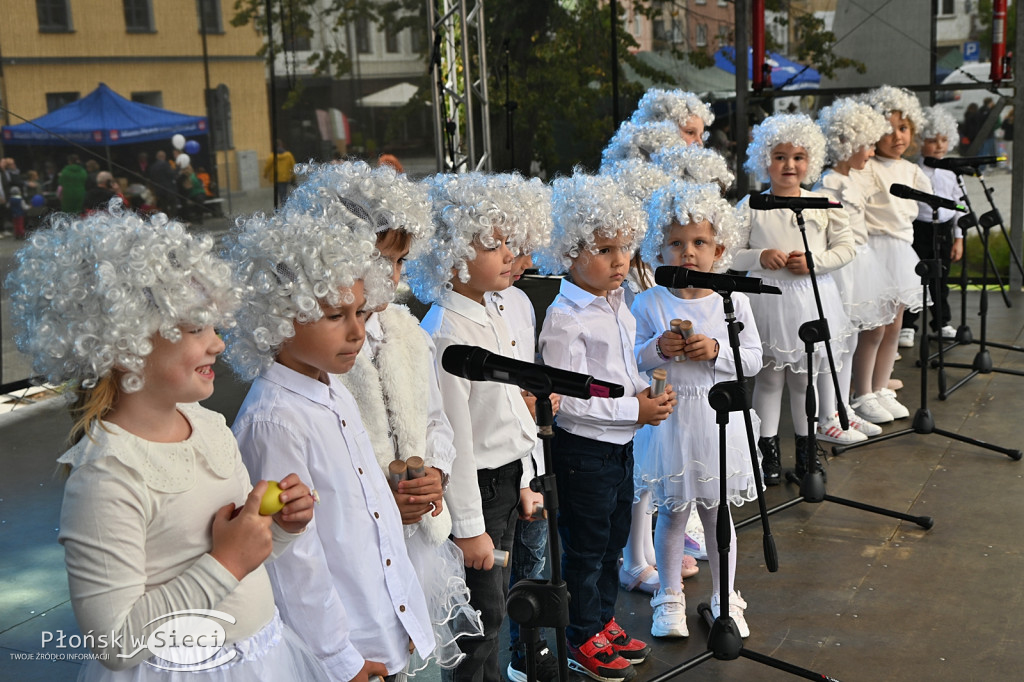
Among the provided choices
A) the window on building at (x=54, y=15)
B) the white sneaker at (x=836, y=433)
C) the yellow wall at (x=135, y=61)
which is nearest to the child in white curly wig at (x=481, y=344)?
the white sneaker at (x=836, y=433)

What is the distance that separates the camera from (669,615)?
3.24 meters

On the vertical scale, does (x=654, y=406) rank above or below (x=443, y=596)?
above

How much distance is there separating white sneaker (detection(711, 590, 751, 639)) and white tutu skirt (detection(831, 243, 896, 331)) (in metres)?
2.38

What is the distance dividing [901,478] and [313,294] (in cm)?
363

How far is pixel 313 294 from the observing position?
6.18 ft

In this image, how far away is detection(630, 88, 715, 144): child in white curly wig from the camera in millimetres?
4762

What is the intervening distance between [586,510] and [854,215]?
3003 mm

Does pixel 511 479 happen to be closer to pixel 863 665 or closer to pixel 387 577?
pixel 387 577

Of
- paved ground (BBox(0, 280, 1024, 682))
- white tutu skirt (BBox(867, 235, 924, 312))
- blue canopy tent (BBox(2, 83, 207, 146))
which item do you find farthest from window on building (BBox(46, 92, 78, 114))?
white tutu skirt (BBox(867, 235, 924, 312))

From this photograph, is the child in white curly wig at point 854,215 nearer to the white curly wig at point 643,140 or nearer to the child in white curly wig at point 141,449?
the white curly wig at point 643,140

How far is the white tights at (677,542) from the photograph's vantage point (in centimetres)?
321

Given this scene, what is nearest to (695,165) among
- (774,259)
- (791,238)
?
(774,259)

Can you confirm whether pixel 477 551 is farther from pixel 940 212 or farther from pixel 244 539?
pixel 940 212

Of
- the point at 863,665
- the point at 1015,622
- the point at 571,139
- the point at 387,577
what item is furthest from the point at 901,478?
the point at 571,139
